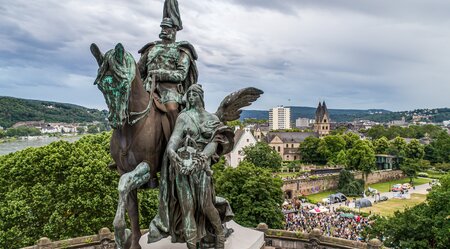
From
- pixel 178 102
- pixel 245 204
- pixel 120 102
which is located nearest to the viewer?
pixel 120 102

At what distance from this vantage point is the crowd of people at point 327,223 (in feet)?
109

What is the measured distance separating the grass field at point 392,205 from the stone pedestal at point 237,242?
4053 centimetres

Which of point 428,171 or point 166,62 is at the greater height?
point 166,62

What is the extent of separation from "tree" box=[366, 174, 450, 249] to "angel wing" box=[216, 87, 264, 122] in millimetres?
14634

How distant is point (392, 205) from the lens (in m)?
51.5

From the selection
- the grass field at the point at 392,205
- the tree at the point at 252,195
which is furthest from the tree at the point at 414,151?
the tree at the point at 252,195

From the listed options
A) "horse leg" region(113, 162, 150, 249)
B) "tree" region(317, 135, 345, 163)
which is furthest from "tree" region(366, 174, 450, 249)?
"tree" region(317, 135, 345, 163)

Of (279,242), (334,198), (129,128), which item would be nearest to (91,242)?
(279,242)

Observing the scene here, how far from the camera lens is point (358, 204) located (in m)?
48.3

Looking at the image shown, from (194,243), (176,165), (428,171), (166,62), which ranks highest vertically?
(166,62)

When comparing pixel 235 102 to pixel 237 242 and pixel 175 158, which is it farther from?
pixel 237 242

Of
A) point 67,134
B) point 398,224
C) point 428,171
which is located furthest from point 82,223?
point 67,134

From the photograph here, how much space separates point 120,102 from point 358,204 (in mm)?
46939

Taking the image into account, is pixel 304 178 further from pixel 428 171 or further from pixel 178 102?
pixel 178 102
